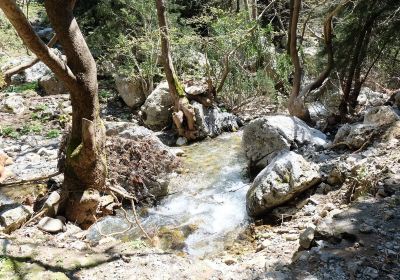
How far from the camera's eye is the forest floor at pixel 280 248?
2.99 metres

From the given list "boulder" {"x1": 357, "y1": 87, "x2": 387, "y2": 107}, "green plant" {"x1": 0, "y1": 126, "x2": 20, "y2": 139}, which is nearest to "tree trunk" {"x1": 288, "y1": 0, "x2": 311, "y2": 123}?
"boulder" {"x1": 357, "y1": 87, "x2": 387, "y2": 107}

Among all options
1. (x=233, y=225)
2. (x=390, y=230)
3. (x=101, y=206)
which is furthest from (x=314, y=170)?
(x=101, y=206)

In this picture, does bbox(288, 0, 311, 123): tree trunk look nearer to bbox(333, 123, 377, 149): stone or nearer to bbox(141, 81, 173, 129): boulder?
bbox(333, 123, 377, 149): stone

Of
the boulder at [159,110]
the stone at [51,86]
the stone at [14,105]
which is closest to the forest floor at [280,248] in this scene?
the boulder at [159,110]

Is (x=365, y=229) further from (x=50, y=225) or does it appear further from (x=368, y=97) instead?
(x=368, y=97)

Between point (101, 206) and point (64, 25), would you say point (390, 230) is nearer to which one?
point (101, 206)

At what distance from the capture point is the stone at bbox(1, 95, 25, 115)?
10.2 meters

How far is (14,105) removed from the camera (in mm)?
10430

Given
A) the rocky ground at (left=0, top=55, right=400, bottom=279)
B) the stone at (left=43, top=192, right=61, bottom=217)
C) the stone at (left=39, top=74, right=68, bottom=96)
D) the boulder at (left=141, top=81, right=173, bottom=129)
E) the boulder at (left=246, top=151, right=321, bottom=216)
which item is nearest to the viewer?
the rocky ground at (left=0, top=55, right=400, bottom=279)

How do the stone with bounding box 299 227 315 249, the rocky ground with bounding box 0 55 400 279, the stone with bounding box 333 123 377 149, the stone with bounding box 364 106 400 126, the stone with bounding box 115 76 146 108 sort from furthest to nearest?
the stone with bounding box 115 76 146 108, the stone with bounding box 364 106 400 126, the stone with bounding box 333 123 377 149, the stone with bounding box 299 227 315 249, the rocky ground with bounding box 0 55 400 279

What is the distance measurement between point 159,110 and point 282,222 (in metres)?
5.96

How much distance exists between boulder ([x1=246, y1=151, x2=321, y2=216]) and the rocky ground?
13mm

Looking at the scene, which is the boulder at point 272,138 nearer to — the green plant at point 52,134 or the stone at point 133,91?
the green plant at point 52,134

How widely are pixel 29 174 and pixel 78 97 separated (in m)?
2.58
